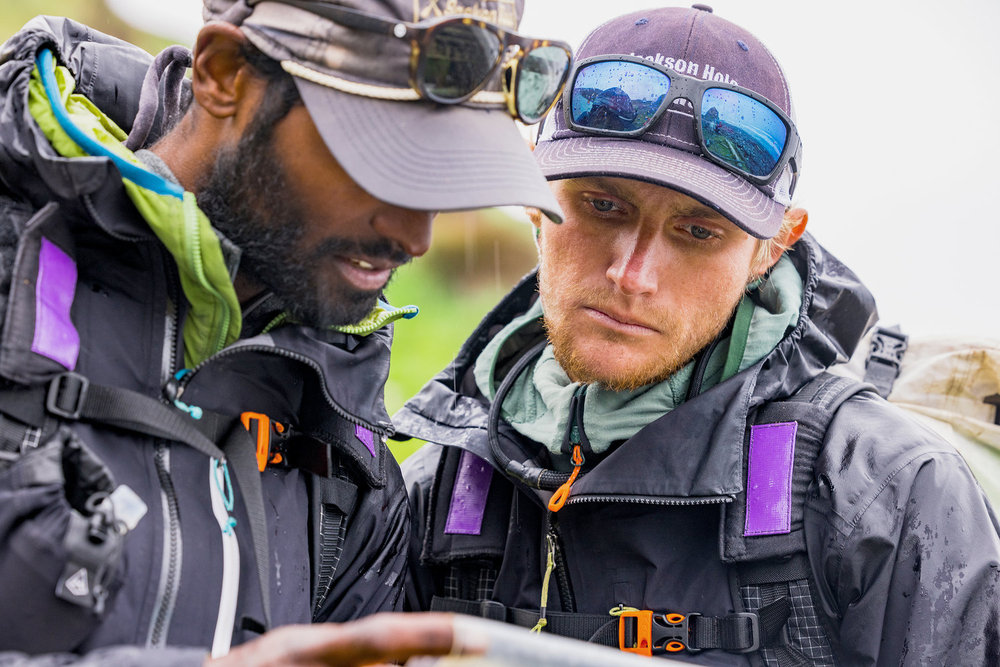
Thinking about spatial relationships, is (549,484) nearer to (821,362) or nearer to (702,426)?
(702,426)

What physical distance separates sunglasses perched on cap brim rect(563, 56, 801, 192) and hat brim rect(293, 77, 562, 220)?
89 cm

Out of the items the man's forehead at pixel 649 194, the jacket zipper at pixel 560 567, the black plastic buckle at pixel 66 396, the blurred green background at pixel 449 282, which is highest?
the blurred green background at pixel 449 282

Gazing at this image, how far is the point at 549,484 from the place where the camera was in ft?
8.88

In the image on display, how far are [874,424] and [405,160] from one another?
58.8 inches

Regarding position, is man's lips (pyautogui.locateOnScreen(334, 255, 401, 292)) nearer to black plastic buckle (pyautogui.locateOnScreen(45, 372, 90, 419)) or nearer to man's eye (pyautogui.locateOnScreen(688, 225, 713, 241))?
black plastic buckle (pyautogui.locateOnScreen(45, 372, 90, 419))

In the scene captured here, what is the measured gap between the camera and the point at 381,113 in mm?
1962

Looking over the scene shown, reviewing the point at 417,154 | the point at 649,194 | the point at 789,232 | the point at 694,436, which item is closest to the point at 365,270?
the point at 417,154

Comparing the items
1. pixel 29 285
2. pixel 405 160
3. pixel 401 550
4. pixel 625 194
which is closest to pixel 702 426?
pixel 625 194

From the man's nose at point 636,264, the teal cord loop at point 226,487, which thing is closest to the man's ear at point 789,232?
the man's nose at point 636,264

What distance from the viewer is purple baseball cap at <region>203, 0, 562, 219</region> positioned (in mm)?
1902

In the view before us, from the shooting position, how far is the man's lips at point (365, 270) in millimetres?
2121

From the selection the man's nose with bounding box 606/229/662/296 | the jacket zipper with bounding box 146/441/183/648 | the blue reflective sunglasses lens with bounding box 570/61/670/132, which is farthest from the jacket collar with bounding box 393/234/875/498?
the jacket zipper with bounding box 146/441/183/648

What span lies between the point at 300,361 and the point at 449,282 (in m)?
7.43

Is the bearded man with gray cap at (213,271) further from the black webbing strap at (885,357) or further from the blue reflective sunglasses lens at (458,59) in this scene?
the black webbing strap at (885,357)
